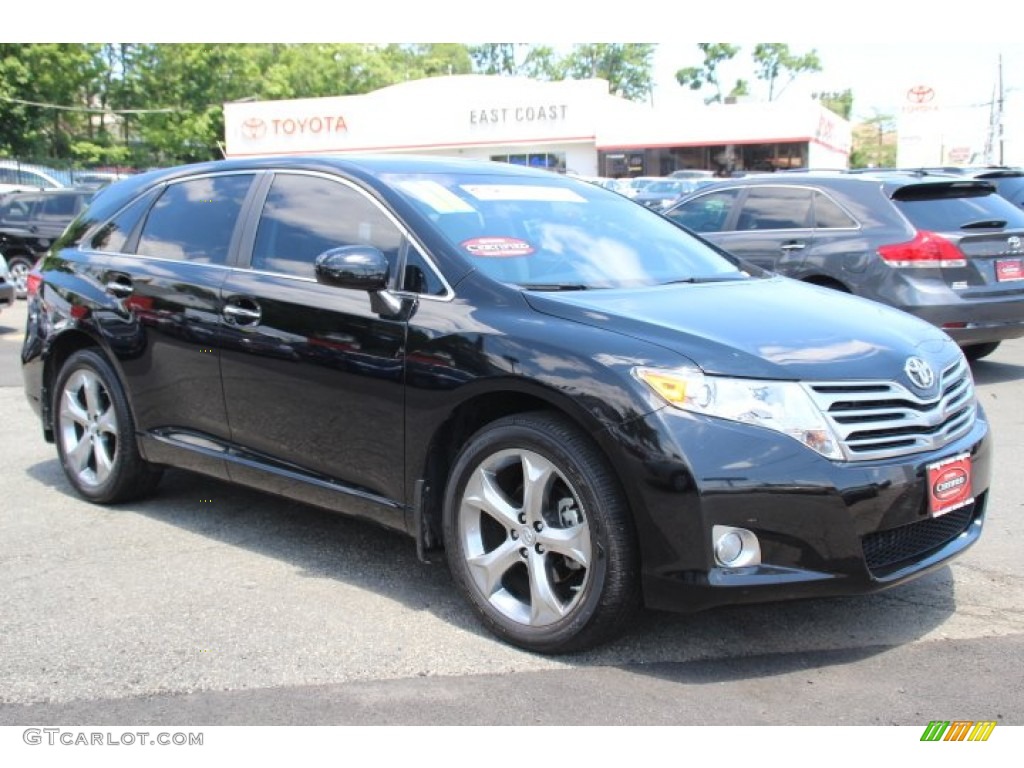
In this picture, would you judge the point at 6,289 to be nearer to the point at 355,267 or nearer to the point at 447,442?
the point at 355,267

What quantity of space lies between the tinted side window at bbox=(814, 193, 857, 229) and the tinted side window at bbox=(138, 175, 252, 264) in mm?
5516

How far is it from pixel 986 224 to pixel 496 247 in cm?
580

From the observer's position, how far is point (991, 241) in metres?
8.45

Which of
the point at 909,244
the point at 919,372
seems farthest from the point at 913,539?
the point at 909,244

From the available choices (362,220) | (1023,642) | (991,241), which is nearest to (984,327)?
(991,241)

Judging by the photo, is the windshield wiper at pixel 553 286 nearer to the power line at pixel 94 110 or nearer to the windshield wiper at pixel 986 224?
the windshield wiper at pixel 986 224

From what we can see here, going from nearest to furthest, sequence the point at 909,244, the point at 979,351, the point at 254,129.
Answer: the point at 909,244, the point at 979,351, the point at 254,129

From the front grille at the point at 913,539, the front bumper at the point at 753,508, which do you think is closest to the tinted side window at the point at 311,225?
the front bumper at the point at 753,508

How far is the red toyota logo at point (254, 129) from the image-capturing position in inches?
1967

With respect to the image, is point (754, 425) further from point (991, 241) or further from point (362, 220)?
point (991, 241)

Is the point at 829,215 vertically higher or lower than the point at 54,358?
higher

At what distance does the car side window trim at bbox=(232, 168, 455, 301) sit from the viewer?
160 inches

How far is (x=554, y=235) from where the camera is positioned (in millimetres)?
4422

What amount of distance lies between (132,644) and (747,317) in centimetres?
244
